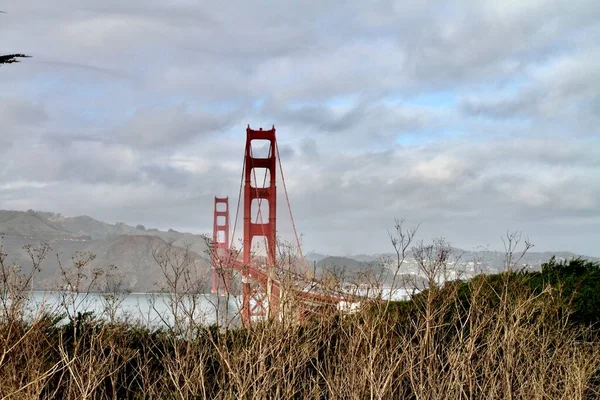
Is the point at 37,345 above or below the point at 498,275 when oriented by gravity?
below

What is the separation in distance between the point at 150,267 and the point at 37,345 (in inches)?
2787

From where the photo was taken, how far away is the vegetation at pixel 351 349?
7.65 metres

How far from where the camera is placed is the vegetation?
765cm

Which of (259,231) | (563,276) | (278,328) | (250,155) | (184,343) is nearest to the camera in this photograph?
(278,328)

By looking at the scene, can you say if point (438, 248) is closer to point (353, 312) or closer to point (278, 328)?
point (353, 312)

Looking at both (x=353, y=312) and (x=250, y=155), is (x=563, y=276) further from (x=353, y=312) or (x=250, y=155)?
(x=250, y=155)

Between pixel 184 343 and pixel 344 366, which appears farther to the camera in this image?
pixel 184 343

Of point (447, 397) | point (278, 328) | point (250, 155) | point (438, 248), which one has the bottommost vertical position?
point (447, 397)

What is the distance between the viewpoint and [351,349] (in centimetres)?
826

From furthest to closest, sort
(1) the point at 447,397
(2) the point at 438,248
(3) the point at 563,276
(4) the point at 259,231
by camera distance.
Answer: (4) the point at 259,231
(3) the point at 563,276
(2) the point at 438,248
(1) the point at 447,397

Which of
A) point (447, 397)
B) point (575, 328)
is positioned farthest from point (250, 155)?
point (447, 397)

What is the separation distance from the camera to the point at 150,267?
255 feet

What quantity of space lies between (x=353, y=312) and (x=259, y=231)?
737 inches

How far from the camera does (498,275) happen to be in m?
12.3
